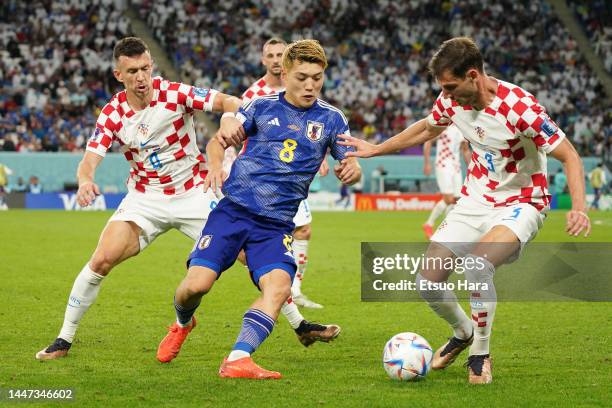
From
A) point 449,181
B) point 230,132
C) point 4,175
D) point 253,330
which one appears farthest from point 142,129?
point 4,175

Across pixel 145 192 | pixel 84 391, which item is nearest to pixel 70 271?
pixel 145 192

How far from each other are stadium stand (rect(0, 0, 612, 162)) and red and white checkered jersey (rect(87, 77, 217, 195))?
25.8 meters

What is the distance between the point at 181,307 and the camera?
22.0 feet

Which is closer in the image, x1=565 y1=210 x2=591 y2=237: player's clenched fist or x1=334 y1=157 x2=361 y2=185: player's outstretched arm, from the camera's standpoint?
x1=565 y1=210 x2=591 y2=237: player's clenched fist

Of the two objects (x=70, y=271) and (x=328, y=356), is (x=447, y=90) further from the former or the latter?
(x=70, y=271)

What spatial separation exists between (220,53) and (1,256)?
76.1ft

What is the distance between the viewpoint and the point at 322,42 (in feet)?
128

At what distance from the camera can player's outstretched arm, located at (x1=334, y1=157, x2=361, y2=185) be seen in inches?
251

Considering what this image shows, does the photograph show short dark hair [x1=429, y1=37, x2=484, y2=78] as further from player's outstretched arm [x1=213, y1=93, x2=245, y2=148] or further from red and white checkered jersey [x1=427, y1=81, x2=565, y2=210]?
player's outstretched arm [x1=213, y1=93, x2=245, y2=148]

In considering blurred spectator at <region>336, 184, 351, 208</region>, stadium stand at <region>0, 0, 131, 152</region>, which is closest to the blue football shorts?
blurred spectator at <region>336, 184, 351, 208</region>

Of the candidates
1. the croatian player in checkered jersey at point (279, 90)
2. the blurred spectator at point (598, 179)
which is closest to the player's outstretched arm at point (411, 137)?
the croatian player in checkered jersey at point (279, 90)

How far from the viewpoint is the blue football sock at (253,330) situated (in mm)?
6020

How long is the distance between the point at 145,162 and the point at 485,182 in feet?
8.74

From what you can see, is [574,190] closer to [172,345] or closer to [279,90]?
[172,345]
